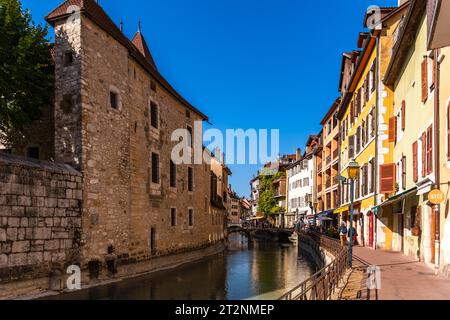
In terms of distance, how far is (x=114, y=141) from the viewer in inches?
668

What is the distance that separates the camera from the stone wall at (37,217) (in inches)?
464

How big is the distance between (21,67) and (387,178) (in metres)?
15.7

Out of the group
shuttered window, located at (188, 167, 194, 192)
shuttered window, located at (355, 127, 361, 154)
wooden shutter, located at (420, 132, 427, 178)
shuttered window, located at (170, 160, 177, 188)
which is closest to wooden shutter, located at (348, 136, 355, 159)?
shuttered window, located at (355, 127, 361, 154)

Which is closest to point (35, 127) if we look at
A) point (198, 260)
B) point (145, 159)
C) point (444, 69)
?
point (145, 159)

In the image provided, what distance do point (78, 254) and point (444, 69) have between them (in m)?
12.9

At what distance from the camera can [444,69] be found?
430 inches

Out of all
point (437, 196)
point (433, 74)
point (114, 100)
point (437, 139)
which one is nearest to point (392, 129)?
point (433, 74)

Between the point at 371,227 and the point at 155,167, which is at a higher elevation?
the point at 155,167

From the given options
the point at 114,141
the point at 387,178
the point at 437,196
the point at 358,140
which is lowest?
the point at 437,196

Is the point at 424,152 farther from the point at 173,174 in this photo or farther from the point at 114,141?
the point at 173,174

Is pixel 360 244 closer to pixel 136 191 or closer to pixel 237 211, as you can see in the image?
pixel 136 191

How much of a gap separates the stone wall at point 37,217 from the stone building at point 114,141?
1.90ft

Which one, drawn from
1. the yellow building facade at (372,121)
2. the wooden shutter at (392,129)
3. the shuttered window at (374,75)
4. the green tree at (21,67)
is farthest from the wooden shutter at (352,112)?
the green tree at (21,67)

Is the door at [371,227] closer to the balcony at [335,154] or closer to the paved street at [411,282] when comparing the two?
the paved street at [411,282]
